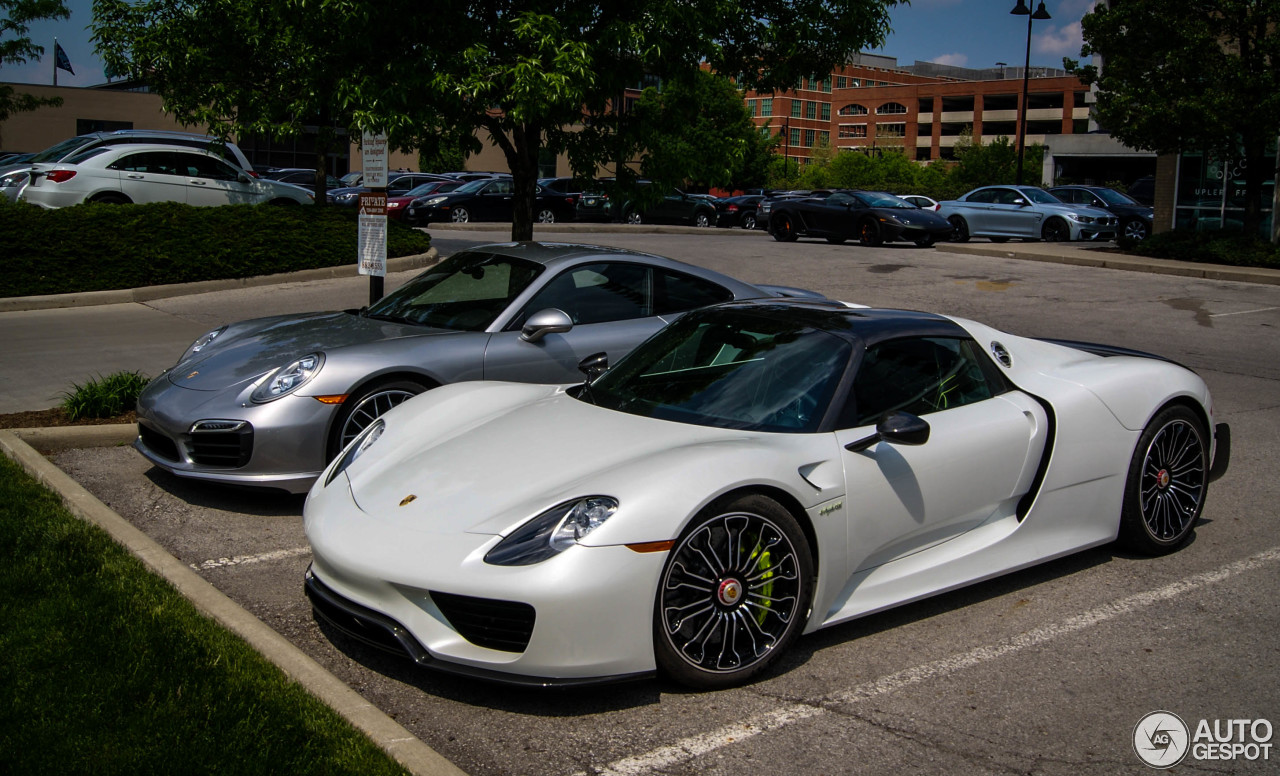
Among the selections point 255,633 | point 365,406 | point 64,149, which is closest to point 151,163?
point 64,149

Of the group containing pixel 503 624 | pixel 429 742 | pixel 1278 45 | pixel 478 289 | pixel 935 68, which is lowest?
pixel 429 742

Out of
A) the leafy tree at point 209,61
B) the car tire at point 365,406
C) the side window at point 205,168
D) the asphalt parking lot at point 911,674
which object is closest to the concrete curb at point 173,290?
the leafy tree at point 209,61

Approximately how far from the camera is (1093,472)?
505 cm

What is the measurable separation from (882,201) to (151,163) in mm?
15101

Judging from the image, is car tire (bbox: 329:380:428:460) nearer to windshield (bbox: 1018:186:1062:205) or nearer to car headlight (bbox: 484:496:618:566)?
car headlight (bbox: 484:496:618:566)

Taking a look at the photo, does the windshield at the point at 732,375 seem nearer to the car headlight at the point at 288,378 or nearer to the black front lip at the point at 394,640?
the black front lip at the point at 394,640

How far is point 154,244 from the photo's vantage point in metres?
14.9

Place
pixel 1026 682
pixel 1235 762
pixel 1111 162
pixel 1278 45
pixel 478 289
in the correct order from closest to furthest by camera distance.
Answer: pixel 1235 762
pixel 1026 682
pixel 478 289
pixel 1278 45
pixel 1111 162

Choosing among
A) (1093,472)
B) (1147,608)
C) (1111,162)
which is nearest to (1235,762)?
(1147,608)

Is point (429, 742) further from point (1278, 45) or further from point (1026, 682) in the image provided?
point (1278, 45)

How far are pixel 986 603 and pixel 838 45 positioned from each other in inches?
270

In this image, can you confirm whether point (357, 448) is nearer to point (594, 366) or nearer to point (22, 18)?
point (594, 366)

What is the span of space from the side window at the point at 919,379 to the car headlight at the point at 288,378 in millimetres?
3144

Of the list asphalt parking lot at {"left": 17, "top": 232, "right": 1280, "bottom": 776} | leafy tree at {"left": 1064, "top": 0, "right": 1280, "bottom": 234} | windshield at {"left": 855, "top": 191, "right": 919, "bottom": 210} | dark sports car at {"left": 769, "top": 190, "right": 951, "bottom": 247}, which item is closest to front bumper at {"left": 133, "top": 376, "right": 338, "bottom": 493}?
asphalt parking lot at {"left": 17, "top": 232, "right": 1280, "bottom": 776}
